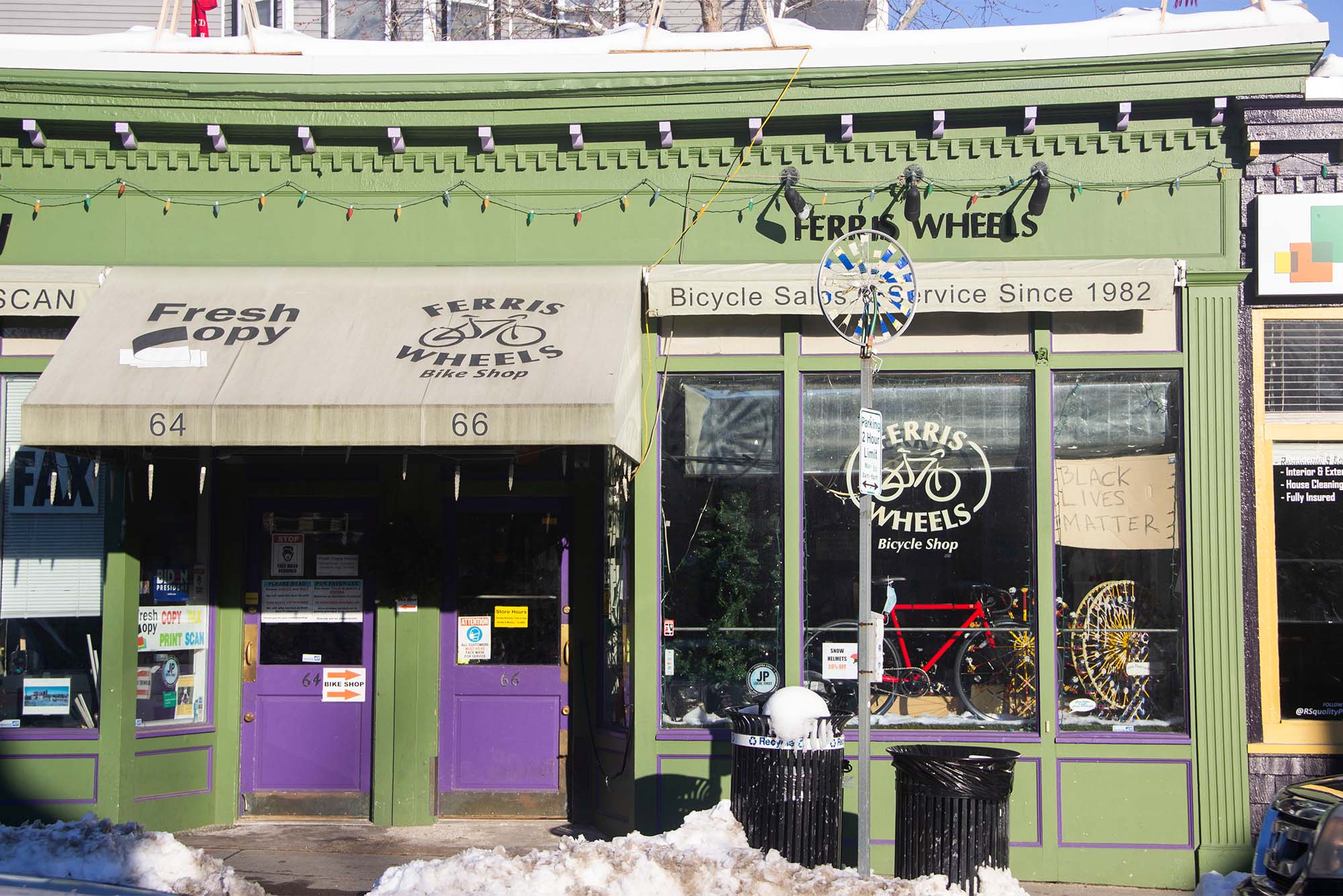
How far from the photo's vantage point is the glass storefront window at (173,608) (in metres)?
9.70

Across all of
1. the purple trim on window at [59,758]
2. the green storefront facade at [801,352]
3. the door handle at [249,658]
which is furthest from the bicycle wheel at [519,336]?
the purple trim on window at [59,758]

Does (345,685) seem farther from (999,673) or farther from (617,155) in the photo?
(999,673)

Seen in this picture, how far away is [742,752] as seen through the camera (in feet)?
23.9

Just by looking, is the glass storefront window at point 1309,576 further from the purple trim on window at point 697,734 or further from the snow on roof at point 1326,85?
the purple trim on window at point 697,734

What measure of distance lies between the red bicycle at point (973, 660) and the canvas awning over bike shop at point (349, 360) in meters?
2.35

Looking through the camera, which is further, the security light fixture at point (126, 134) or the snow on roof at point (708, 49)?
the security light fixture at point (126, 134)

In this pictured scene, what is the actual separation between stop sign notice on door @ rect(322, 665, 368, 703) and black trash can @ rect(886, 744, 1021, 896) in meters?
4.83

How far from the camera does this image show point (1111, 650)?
8.97 m

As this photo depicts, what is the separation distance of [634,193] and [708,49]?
1.26m

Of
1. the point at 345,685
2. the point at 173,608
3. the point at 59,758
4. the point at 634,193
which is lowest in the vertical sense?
the point at 59,758

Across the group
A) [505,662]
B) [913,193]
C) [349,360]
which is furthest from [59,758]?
[913,193]

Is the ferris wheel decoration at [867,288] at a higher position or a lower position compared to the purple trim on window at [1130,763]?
higher

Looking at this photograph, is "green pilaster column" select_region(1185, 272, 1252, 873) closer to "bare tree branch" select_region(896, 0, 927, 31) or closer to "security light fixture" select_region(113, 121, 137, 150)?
"security light fixture" select_region(113, 121, 137, 150)

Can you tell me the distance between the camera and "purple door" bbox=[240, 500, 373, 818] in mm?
10188
